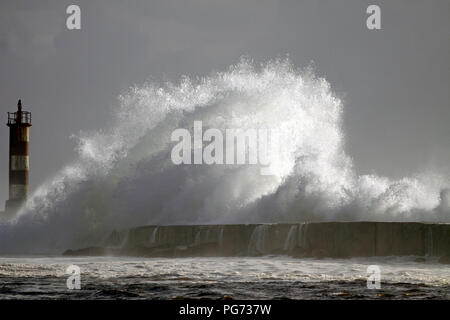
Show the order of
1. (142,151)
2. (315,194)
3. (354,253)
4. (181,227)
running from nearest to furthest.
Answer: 1. (354,253)
2. (181,227)
3. (315,194)
4. (142,151)

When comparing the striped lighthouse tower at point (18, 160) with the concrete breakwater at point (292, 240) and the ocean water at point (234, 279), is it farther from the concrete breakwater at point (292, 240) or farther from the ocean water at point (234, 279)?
the ocean water at point (234, 279)

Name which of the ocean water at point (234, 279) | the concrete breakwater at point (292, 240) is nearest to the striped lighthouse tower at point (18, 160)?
the concrete breakwater at point (292, 240)

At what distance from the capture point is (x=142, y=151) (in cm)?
2484

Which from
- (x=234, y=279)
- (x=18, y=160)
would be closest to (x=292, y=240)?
(x=234, y=279)

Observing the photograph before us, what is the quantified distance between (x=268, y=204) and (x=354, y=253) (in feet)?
17.8

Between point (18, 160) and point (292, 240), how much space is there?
55.4ft

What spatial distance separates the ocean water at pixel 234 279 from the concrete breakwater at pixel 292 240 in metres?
0.35

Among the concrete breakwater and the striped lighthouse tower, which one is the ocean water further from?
the striped lighthouse tower

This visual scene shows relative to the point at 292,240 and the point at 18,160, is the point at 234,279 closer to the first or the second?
the point at 292,240

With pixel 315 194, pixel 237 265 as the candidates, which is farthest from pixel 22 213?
pixel 237 265

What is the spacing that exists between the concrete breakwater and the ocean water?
1.16 feet

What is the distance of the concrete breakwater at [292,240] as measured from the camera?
49.0ft
